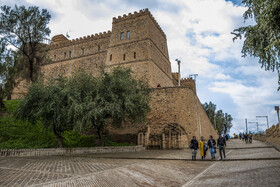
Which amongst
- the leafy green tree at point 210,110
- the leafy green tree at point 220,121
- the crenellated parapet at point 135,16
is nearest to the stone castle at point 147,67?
the crenellated parapet at point 135,16

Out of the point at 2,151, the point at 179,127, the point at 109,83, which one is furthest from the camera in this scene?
the point at 179,127

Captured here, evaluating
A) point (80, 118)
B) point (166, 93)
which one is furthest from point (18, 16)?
point (166, 93)

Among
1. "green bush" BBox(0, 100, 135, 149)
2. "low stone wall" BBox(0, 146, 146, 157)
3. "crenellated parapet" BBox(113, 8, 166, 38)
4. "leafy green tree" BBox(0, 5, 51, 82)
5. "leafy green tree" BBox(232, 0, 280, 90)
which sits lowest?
"low stone wall" BBox(0, 146, 146, 157)

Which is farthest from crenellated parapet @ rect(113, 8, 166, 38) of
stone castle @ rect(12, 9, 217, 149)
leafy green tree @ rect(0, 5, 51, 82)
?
leafy green tree @ rect(0, 5, 51, 82)

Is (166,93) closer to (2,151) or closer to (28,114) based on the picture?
(28,114)

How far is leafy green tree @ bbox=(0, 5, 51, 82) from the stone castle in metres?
2.84

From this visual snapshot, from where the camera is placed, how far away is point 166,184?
6.02 meters

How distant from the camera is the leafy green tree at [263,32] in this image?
641 centimetres

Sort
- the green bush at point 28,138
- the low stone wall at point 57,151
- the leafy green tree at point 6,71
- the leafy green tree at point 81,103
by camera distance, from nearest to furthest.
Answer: the low stone wall at point 57,151 < the leafy green tree at point 81,103 < the green bush at point 28,138 < the leafy green tree at point 6,71

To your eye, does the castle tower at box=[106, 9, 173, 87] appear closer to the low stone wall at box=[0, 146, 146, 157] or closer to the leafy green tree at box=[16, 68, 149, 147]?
the leafy green tree at box=[16, 68, 149, 147]

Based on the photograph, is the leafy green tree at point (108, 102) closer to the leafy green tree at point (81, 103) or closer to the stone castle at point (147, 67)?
the leafy green tree at point (81, 103)

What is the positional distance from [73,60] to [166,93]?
21.3m

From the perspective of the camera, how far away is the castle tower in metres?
26.9

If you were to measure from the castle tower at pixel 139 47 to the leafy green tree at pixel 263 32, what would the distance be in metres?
17.9
